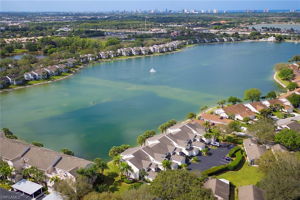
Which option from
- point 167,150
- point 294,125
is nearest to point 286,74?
point 294,125

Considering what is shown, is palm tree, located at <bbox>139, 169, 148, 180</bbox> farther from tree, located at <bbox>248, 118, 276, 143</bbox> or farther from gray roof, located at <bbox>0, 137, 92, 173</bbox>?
tree, located at <bbox>248, 118, 276, 143</bbox>

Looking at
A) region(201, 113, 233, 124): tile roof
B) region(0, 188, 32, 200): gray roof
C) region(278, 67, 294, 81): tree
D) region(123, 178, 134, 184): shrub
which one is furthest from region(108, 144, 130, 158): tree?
region(278, 67, 294, 81): tree

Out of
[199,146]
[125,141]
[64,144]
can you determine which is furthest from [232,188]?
[64,144]

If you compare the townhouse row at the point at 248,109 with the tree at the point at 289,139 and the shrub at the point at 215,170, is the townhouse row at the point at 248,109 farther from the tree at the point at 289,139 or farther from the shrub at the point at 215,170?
the shrub at the point at 215,170

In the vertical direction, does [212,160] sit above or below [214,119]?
below

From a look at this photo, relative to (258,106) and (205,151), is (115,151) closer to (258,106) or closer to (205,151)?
(205,151)

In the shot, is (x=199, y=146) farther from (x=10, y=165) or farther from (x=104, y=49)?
(x=104, y=49)
